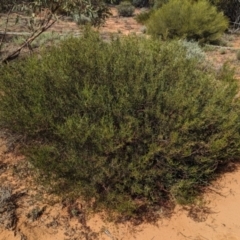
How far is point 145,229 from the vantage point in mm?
3471

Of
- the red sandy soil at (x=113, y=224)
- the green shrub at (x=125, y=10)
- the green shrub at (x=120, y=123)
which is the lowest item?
the green shrub at (x=125, y=10)

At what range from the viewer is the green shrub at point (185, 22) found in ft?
36.5

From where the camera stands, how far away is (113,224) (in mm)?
3479

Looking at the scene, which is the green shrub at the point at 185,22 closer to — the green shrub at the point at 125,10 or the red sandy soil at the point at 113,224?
the green shrub at the point at 125,10

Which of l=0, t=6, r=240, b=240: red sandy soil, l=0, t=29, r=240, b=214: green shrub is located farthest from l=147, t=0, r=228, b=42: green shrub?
l=0, t=6, r=240, b=240: red sandy soil

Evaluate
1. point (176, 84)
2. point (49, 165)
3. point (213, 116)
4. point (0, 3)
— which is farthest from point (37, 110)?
point (0, 3)

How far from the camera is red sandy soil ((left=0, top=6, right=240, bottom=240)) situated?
3365mm

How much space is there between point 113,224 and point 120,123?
3.44ft

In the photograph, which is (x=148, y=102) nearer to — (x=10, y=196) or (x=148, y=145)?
(x=148, y=145)

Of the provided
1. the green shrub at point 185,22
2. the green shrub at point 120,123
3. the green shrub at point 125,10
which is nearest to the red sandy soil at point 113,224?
the green shrub at point 120,123

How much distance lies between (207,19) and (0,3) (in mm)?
7713

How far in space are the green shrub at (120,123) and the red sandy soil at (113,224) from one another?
191 millimetres

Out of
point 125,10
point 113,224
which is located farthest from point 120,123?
point 125,10

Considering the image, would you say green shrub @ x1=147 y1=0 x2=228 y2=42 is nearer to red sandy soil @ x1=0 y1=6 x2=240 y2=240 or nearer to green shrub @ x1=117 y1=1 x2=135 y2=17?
green shrub @ x1=117 y1=1 x2=135 y2=17
